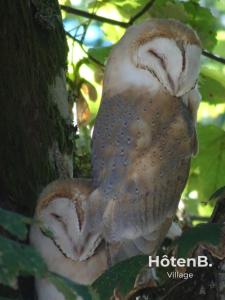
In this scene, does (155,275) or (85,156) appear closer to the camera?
(155,275)

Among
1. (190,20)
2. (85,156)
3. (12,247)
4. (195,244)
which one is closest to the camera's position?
(12,247)

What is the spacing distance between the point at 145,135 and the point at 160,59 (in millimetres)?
150

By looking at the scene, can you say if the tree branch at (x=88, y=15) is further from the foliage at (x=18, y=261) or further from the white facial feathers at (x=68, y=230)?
the foliage at (x=18, y=261)

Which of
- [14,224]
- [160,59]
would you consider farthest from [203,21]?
[14,224]

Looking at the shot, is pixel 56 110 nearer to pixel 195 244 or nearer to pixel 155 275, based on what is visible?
pixel 155 275

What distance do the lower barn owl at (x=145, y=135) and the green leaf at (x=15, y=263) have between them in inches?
16.4

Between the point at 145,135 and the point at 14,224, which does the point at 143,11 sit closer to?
the point at 145,135

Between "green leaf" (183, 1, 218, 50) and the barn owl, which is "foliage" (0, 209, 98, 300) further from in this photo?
"green leaf" (183, 1, 218, 50)

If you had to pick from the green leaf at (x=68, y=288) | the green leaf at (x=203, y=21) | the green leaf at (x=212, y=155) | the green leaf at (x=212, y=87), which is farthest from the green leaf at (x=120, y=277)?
the green leaf at (x=203, y=21)

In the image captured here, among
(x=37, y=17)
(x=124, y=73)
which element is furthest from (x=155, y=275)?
(x=37, y=17)

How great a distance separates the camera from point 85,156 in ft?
8.12

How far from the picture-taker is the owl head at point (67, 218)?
157 cm

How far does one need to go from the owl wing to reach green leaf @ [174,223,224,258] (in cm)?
16

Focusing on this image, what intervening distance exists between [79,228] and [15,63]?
0.49 m
